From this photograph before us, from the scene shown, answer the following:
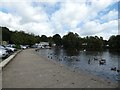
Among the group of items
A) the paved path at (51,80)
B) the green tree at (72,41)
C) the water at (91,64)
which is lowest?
the water at (91,64)

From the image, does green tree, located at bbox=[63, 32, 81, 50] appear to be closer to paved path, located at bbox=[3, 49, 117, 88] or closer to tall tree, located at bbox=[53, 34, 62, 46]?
tall tree, located at bbox=[53, 34, 62, 46]

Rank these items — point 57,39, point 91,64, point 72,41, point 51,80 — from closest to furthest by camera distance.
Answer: point 51,80 < point 91,64 < point 72,41 < point 57,39

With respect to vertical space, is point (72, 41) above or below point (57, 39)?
below

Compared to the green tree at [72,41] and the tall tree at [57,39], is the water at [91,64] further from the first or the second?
the tall tree at [57,39]

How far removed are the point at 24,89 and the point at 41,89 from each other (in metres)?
0.75

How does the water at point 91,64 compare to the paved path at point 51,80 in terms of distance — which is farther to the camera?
the water at point 91,64

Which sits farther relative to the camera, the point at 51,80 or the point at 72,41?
the point at 72,41

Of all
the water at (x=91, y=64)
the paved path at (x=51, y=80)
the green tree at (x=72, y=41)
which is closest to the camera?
the paved path at (x=51, y=80)

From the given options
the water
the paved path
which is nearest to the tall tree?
the water

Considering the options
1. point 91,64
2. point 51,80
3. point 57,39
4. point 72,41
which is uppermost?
point 57,39

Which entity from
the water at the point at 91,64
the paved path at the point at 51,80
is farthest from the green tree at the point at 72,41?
the paved path at the point at 51,80

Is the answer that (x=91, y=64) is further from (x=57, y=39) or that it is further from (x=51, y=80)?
(x=57, y=39)

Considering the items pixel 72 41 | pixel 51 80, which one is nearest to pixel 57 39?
pixel 72 41

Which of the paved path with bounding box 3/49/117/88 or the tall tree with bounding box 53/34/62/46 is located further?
the tall tree with bounding box 53/34/62/46
